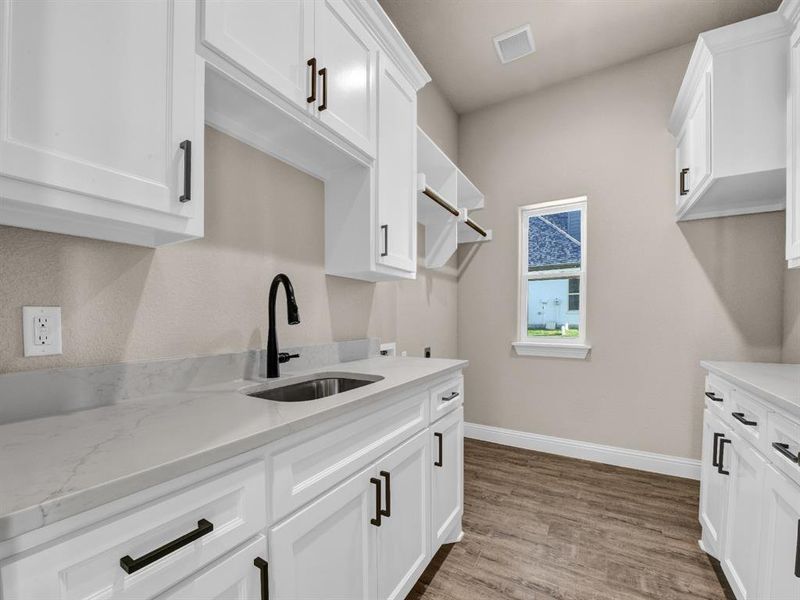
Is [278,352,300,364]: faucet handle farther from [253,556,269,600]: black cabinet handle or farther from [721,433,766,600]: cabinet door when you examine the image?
[721,433,766,600]: cabinet door

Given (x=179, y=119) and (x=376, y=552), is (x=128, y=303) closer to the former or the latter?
(x=179, y=119)

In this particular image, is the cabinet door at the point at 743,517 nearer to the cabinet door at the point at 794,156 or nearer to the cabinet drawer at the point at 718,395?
the cabinet drawer at the point at 718,395

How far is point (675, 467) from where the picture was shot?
2.77 metres

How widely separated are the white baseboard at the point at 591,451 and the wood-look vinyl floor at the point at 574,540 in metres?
0.08

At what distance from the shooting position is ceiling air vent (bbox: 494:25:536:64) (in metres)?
2.64

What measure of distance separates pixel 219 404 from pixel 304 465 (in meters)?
0.30

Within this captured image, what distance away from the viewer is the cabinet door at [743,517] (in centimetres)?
133

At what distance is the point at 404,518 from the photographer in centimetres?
→ 143

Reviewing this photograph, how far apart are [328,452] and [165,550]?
1.48ft

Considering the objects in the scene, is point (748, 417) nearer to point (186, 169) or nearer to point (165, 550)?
point (165, 550)

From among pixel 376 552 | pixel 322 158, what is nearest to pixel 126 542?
pixel 376 552

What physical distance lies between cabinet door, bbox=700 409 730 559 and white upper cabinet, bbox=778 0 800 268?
2.83ft

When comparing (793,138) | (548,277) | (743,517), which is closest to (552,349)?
(548,277)

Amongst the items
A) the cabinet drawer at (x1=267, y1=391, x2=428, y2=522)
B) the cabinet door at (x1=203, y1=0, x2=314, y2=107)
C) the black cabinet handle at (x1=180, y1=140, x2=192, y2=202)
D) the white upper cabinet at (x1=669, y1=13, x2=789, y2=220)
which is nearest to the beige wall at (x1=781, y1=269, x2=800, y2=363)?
the white upper cabinet at (x1=669, y1=13, x2=789, y2=220)
